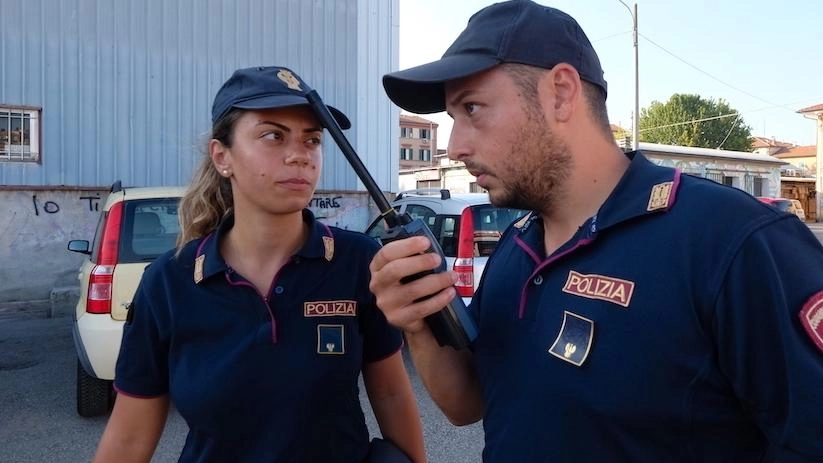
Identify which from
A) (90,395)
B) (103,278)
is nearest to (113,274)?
(103,278)

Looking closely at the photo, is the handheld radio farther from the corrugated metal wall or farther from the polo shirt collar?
the corrugated metal wall

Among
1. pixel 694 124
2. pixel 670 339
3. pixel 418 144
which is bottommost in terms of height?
pixel 670 339

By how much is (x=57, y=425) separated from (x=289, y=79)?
12.3ft

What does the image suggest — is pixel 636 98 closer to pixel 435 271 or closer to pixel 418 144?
pixel 435 271

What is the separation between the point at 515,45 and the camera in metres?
1.21

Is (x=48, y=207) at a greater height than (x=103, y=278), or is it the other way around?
(x=48, y=207)

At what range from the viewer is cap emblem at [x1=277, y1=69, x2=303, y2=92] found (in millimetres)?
1671

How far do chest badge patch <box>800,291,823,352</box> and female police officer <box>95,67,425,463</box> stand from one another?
1.09 meters

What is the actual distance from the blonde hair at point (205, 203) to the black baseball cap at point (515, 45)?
93cm

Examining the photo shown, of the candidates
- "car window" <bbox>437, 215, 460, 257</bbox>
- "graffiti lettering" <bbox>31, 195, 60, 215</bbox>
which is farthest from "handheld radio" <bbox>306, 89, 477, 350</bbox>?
"graffiti lettering" <bbox>31, 195, 60, 215</bbox>

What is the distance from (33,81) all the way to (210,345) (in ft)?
29.2

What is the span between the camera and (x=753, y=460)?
3.35 feet

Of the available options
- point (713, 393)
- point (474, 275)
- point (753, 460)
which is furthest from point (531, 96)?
point (474, 275)

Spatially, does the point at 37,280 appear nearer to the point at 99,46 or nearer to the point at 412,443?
the point at 99,46
